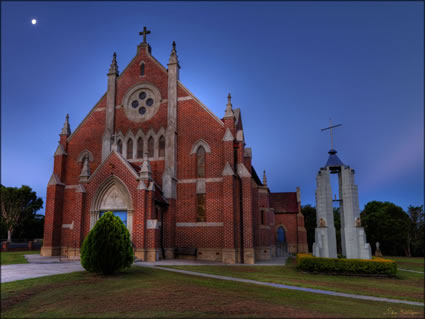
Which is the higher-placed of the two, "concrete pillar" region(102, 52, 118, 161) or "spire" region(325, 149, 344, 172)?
"concrete pillar" region(102, 52, 118, 161)

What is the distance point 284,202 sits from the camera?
5006cm

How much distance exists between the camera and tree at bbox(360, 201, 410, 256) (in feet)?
162

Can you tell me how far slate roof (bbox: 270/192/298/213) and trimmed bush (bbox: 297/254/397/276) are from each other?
2873 centimetres

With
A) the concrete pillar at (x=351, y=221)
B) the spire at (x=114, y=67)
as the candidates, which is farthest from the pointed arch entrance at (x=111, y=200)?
the concrete pillar at (x=351, y=221)

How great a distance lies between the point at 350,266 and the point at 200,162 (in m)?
13.0

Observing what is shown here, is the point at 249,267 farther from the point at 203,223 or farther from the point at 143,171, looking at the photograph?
the point at 143,171

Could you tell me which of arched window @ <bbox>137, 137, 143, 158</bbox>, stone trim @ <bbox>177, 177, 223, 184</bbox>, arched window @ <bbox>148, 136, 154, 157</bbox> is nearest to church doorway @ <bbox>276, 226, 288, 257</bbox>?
stone trim @ <bbox>177, 177, 223, 184</bbox>

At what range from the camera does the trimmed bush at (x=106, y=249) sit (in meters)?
13.4

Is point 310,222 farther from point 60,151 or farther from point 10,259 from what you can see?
point 10,259

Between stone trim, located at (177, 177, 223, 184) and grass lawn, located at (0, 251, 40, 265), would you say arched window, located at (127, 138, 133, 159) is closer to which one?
stone trim, located at (177, 177, 223, 184)

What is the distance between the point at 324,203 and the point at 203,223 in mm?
9008

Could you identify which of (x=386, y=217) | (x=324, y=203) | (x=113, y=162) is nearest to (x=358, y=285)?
(x=324, y=203)

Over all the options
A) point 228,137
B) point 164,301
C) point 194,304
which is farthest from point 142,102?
point 194,304

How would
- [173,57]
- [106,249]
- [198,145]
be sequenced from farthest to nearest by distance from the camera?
[173,57] < [198,145] < [106,249]
